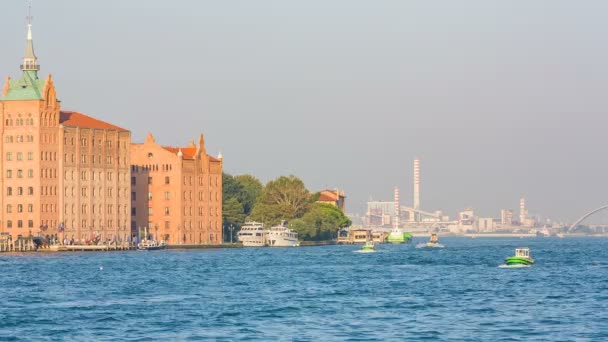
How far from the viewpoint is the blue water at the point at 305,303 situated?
69.2 meters

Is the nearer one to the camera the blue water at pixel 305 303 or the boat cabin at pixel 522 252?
the blue water at pixel 305 303

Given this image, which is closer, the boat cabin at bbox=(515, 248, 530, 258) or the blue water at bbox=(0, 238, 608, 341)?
the blue water at bbox=(0, 238, 608, 341)

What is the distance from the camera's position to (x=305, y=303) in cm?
8675

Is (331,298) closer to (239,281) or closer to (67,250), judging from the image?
(239,281)

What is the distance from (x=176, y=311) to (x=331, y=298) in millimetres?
13415

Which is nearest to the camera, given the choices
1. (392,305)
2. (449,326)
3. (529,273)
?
(449,326)

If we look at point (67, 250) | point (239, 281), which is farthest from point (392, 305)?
point (67, 250)

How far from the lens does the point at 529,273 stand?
123 metres

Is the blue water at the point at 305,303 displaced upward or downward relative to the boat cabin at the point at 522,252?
downward

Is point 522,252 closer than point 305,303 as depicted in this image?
No

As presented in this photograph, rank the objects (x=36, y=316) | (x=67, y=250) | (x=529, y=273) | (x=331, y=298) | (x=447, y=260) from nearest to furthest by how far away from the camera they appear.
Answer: (x=36, y=316), (x=331, y=298), (x=529, y=273), (x=447, y=260), (x=67, y=250)

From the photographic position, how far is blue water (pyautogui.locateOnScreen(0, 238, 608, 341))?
69188 millimetres

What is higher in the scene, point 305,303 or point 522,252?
point 522,252

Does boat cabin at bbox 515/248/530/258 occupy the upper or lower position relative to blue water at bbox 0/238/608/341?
upper
